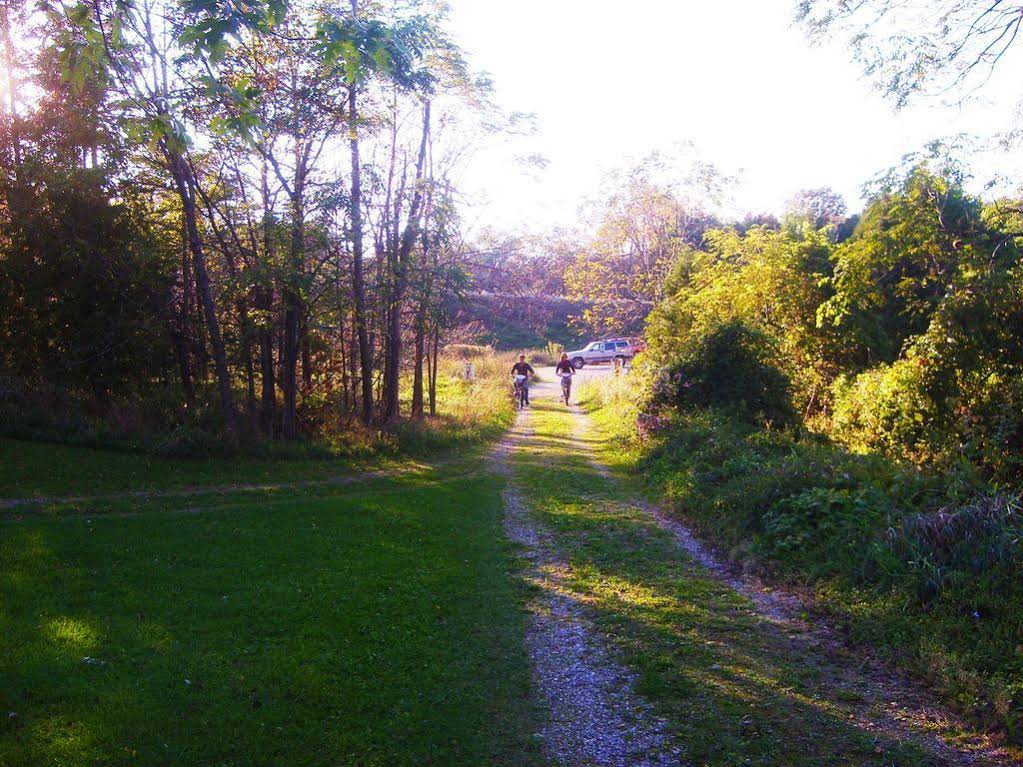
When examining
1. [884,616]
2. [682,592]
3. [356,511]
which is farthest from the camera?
[356,511]

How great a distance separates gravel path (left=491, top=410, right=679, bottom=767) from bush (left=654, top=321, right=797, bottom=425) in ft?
29.5

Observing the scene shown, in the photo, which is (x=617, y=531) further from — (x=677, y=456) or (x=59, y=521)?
(x=59, y=521)

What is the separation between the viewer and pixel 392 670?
15.4 feet

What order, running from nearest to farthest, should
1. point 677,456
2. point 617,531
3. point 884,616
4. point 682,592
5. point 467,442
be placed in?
point 884,616, point 682,592, point 617,531, point 677,456, point 467,442

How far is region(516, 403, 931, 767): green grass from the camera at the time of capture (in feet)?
12.5

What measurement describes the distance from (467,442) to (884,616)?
11054mm

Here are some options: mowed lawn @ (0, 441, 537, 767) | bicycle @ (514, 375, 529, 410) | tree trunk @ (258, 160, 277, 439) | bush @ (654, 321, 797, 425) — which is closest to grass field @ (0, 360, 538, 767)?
mowed lawn @ (0, 441, 537, 767)

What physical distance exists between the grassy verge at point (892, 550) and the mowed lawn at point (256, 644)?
8.45ft

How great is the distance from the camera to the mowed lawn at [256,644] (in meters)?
3.74

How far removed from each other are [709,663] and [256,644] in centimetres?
313

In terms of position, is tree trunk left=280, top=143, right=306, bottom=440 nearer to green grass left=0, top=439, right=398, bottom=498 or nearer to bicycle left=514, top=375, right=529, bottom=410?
green grass left=0, top=439, right=398, bottom=498

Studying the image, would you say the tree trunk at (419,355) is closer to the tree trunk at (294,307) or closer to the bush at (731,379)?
the tree trunk at (294,307)

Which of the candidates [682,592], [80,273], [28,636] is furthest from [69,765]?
[80,273]

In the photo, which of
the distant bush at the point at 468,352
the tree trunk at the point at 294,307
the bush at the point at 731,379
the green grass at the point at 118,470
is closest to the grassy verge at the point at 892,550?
the bush at the point at 731,379
